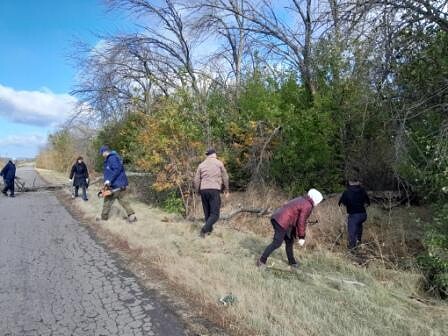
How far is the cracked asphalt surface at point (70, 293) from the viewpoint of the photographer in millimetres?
5055

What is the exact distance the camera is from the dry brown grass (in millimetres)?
4938

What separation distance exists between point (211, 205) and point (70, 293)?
4.24m

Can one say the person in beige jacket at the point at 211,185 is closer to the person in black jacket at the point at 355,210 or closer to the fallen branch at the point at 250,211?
the fallen branch at the point at 250,211

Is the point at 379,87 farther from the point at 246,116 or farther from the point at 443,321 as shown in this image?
the point at 246,116

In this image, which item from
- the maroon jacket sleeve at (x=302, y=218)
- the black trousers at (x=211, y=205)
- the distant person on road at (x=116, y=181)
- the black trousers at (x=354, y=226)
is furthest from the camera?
the distant person on road at (x=116, y=181)

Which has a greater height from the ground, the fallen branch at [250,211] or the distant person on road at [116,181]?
the distant person on road at [116,181]

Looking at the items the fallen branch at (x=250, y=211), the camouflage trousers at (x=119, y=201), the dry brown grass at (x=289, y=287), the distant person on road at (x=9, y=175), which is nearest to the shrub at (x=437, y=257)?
the dry brown grass at (x=289, y=287)

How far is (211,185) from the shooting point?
9.99m

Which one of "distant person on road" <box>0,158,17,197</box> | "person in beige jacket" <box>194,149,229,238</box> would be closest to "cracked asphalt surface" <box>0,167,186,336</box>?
"person in beige jacket" <box>194,149,229,238</box>

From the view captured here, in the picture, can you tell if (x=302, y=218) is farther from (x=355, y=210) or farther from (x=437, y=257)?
(x=355, y=210)

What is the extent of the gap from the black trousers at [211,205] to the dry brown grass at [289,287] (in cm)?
29

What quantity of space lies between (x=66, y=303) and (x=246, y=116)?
10.4 metres

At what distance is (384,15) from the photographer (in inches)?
284

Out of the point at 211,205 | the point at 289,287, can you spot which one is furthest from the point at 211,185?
the point at 289,287
